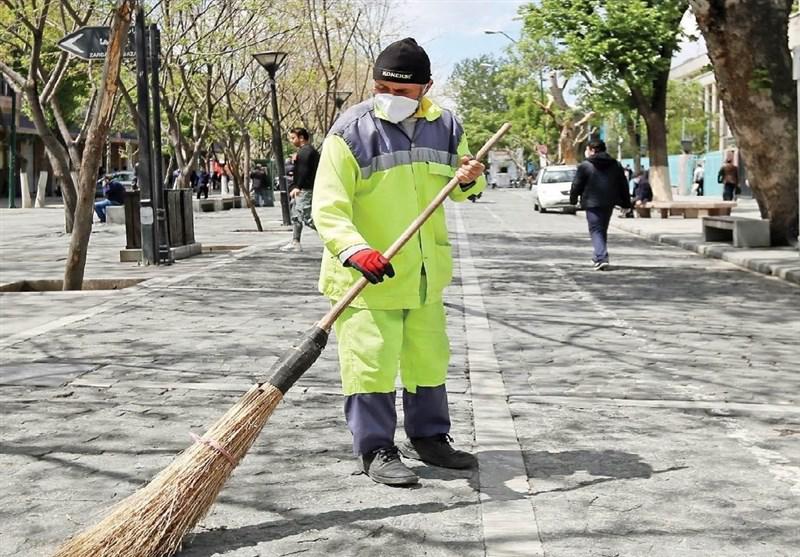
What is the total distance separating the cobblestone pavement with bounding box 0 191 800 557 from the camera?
4383 mm

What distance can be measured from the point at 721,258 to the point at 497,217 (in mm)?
17131

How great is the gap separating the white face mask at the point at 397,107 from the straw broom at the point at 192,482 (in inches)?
20.3

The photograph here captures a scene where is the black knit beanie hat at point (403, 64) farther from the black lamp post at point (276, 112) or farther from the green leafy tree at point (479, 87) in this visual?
the green leafy tree at point (479, 87)

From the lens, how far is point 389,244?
508 centimetres

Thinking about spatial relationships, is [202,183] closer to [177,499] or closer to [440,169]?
[440,169]

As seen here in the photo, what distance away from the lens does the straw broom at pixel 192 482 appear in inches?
152

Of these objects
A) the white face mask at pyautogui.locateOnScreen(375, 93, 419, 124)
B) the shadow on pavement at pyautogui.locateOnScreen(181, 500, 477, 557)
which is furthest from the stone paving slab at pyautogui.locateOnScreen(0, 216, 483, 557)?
the white face mask at pyautogui.locateOnScreen(375, 93, 419, 124)

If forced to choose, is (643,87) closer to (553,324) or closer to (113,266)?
(113,266)

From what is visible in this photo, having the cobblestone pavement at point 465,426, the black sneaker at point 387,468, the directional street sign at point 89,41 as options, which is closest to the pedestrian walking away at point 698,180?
the cobblestone pavement at point 465,426

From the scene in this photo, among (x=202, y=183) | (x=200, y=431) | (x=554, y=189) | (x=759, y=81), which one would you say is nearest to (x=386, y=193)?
(x=200, y=431)

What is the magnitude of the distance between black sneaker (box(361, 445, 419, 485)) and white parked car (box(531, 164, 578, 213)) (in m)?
33.0

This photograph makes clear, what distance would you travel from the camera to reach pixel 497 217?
35188 mm

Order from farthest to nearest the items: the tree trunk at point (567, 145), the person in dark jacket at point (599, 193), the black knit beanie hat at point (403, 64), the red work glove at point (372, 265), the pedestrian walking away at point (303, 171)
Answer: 1. the tree trunk at point (567, 145)
2. the person in dark jacket at point (599, 193)
3. the pedestrian walking away at point (303, 171)
4. the black knit beanie hat at point (403, 64)
5. the red work glove at point (372, 265)

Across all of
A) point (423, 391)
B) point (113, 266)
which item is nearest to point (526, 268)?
point (113, 266)
